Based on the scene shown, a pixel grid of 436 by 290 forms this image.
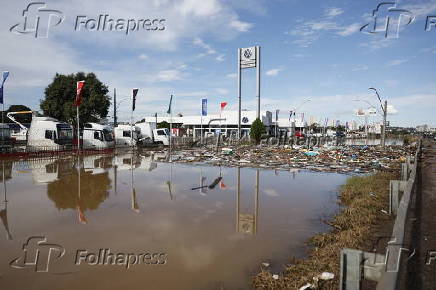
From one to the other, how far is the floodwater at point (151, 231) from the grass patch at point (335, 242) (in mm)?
278

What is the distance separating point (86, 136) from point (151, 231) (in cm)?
2410

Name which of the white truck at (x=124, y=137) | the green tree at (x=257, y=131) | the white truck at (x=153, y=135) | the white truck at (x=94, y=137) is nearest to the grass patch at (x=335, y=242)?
the white truck at (x=94, y=137)

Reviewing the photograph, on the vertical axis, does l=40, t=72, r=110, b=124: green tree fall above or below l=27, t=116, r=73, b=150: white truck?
above

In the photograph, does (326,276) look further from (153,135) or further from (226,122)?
(226,122)

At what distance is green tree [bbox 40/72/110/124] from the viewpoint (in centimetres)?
3847

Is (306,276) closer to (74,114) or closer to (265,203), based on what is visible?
(265,203)

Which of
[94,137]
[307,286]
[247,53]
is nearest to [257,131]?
[247,53]

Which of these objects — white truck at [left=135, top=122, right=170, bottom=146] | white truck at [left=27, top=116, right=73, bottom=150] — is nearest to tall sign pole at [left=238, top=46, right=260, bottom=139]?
white truck at [left=135, top=122, right=170, bottom=146]

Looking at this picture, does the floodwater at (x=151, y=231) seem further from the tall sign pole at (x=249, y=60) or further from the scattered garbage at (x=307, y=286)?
the tall sign pole at (x=249, y=60)

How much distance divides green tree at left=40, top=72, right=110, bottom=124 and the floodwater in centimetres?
2991

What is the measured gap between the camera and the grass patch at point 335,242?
4.10m

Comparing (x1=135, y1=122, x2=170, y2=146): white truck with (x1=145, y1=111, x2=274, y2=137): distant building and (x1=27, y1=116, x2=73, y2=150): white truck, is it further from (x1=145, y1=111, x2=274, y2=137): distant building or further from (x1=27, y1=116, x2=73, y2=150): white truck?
(x1=145, y1=111, x2=274, y2=137): distant building

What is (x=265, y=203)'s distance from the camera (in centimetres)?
879

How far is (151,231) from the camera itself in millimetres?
6238
